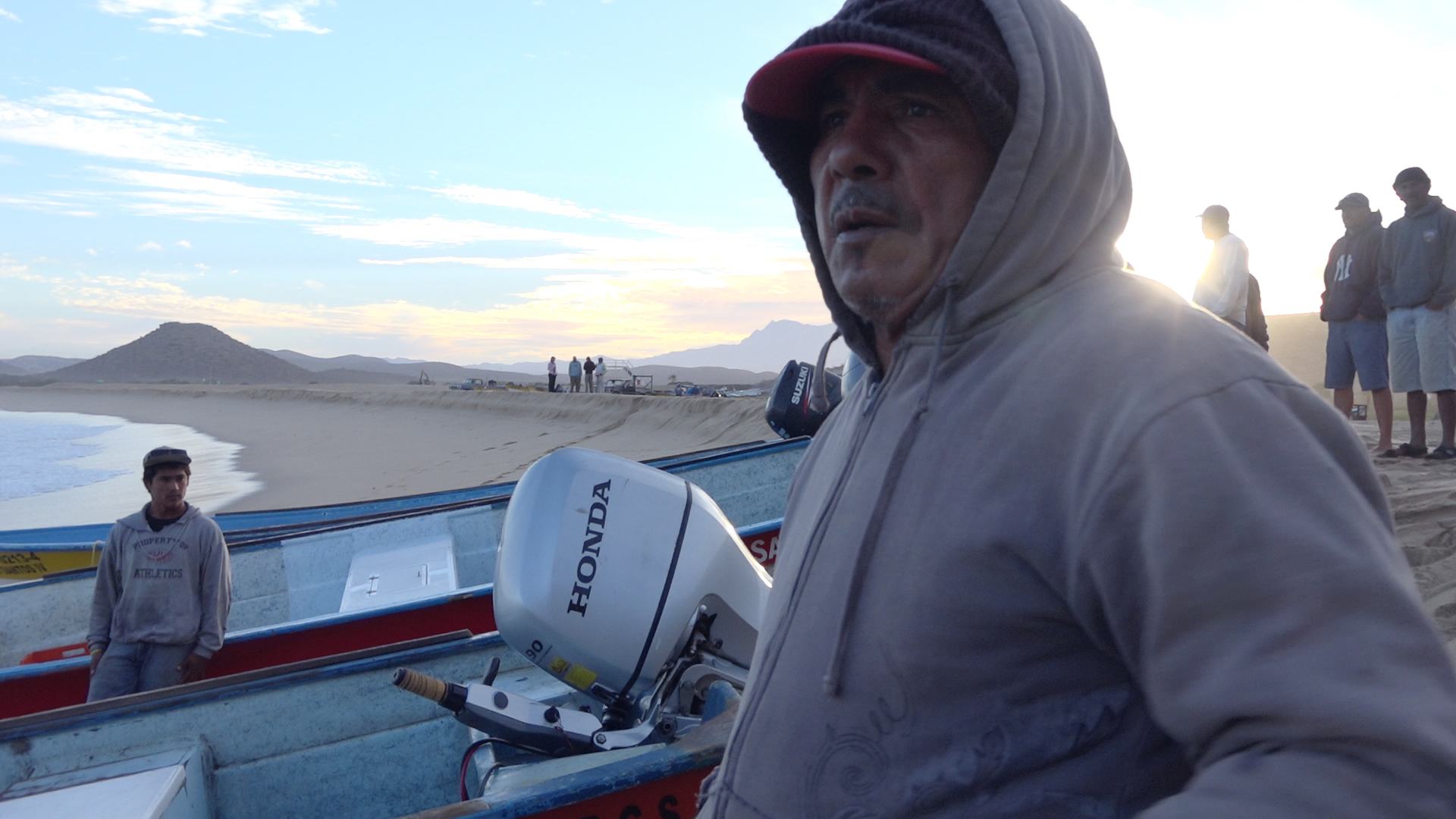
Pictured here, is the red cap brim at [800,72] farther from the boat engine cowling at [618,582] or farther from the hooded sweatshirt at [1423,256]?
the hooded sweatshirt at [1423,256]

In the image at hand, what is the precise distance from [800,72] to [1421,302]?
19.1ft

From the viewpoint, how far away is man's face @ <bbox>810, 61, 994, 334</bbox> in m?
1.05

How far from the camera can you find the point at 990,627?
2.65 ft

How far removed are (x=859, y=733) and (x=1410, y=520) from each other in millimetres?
4180

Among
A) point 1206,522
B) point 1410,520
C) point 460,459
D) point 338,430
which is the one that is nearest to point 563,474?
point 1206,522

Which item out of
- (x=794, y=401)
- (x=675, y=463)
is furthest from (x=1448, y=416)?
(x=675, y=463)

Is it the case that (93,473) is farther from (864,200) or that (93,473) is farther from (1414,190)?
(864,200)

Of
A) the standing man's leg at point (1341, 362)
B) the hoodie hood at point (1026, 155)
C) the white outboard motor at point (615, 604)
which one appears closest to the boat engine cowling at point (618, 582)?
the white outboard motor at point (615, 604)

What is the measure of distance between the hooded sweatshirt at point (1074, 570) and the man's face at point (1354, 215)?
6.06 m

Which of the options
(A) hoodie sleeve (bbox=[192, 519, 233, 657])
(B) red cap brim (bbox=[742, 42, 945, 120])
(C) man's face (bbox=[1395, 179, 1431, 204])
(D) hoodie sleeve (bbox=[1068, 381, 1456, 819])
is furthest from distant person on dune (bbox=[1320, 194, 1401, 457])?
(A) hoodie sleeve (bbox=[192, 519, 233, 657])

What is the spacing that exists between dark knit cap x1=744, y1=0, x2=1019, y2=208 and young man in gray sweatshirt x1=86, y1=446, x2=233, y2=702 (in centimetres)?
423

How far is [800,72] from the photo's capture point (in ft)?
3.84

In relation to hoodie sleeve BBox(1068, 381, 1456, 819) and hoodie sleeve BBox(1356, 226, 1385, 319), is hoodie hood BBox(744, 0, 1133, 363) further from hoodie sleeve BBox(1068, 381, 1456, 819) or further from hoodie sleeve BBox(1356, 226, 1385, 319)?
hoodie sleeve BBox(1356, 226, 1385, 319)

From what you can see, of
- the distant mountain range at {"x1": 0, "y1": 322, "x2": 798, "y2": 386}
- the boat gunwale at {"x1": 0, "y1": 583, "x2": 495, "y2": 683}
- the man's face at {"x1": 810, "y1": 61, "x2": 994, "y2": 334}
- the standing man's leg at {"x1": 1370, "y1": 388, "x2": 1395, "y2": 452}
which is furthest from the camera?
the distant mountain range at {"x1": 0, "y1": 322, "x2": 798, "y2": 386}
